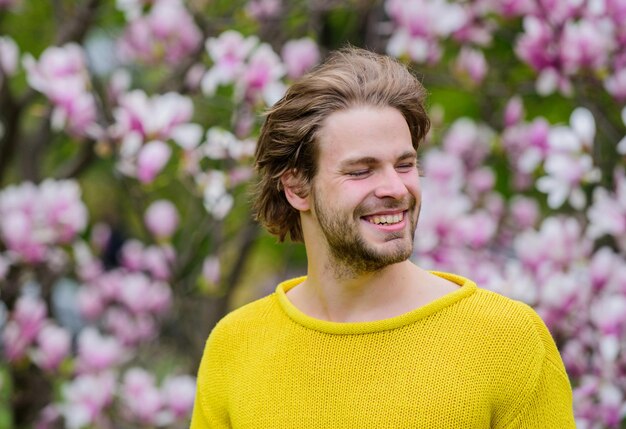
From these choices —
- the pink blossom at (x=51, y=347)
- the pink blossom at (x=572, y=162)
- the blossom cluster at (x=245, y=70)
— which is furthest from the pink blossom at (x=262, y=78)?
the pink blossom at (x=51, y=347)

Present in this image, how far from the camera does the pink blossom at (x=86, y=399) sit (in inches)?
145

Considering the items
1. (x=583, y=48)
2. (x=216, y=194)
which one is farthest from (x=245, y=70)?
(x=583, y=48)

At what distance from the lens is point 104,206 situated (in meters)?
7.45

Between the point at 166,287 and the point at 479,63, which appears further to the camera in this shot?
the point at 166,287

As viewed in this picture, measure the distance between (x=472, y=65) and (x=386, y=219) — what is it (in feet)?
6.29

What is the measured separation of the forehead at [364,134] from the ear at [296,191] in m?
0.10

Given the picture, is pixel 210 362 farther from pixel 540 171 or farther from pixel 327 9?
pixel 327 9

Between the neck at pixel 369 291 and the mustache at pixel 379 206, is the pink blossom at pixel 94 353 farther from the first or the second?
the mustache at pixel 379 206

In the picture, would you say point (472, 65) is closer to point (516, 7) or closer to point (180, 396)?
point (516, 7)

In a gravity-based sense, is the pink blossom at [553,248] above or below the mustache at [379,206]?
below

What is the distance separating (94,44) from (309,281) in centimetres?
427

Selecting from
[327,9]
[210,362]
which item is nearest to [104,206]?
[327,9]

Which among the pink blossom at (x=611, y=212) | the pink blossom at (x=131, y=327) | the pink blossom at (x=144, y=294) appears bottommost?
the pink blossom at (x=131, y=327)

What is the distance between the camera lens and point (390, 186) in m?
1.83
